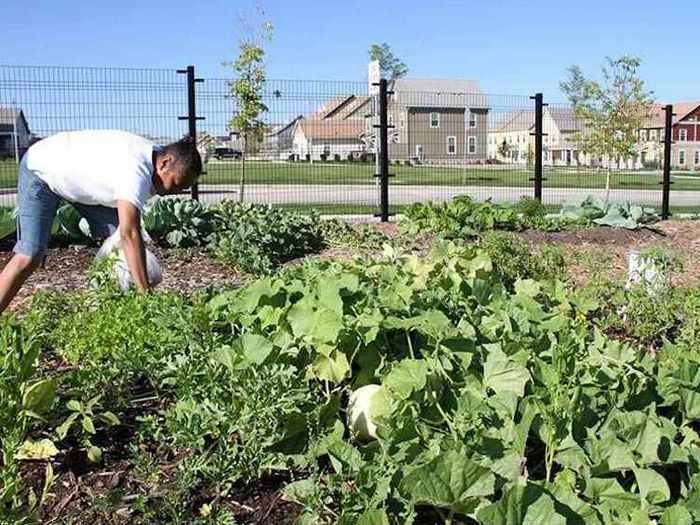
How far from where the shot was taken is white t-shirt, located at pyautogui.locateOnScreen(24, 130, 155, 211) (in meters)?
4.15

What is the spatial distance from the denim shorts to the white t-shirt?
8cm

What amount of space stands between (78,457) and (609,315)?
2.91m

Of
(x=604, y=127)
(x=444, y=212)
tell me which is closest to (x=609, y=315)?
(x=444, y=212)

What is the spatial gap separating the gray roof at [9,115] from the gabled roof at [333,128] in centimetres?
477

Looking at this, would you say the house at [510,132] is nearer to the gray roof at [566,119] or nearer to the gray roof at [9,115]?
the gray roof at [566,119]

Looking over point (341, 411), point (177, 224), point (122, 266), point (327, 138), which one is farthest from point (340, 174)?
point (341, 411)

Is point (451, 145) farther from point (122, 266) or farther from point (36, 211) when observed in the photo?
point (122, 266)

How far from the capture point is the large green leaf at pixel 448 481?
208cm

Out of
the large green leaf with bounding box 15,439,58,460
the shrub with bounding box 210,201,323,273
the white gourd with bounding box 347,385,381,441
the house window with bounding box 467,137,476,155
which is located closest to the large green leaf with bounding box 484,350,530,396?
the white gourd with bounding box 347,385,381,441

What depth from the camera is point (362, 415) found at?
2719 millimetres

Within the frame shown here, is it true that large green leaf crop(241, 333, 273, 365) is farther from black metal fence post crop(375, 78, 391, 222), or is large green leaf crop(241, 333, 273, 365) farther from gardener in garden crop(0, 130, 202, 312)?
black metal fence post crop(375, 78, 391, 222)

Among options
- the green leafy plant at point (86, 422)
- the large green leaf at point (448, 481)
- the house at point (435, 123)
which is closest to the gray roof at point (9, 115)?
the house at point (435, 123)

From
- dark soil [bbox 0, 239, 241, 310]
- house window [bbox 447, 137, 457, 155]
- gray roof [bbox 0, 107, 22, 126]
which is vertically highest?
gray roof [bbox 0, 107, 22, 126]

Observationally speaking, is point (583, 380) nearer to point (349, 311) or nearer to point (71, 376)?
point (349, 311)
